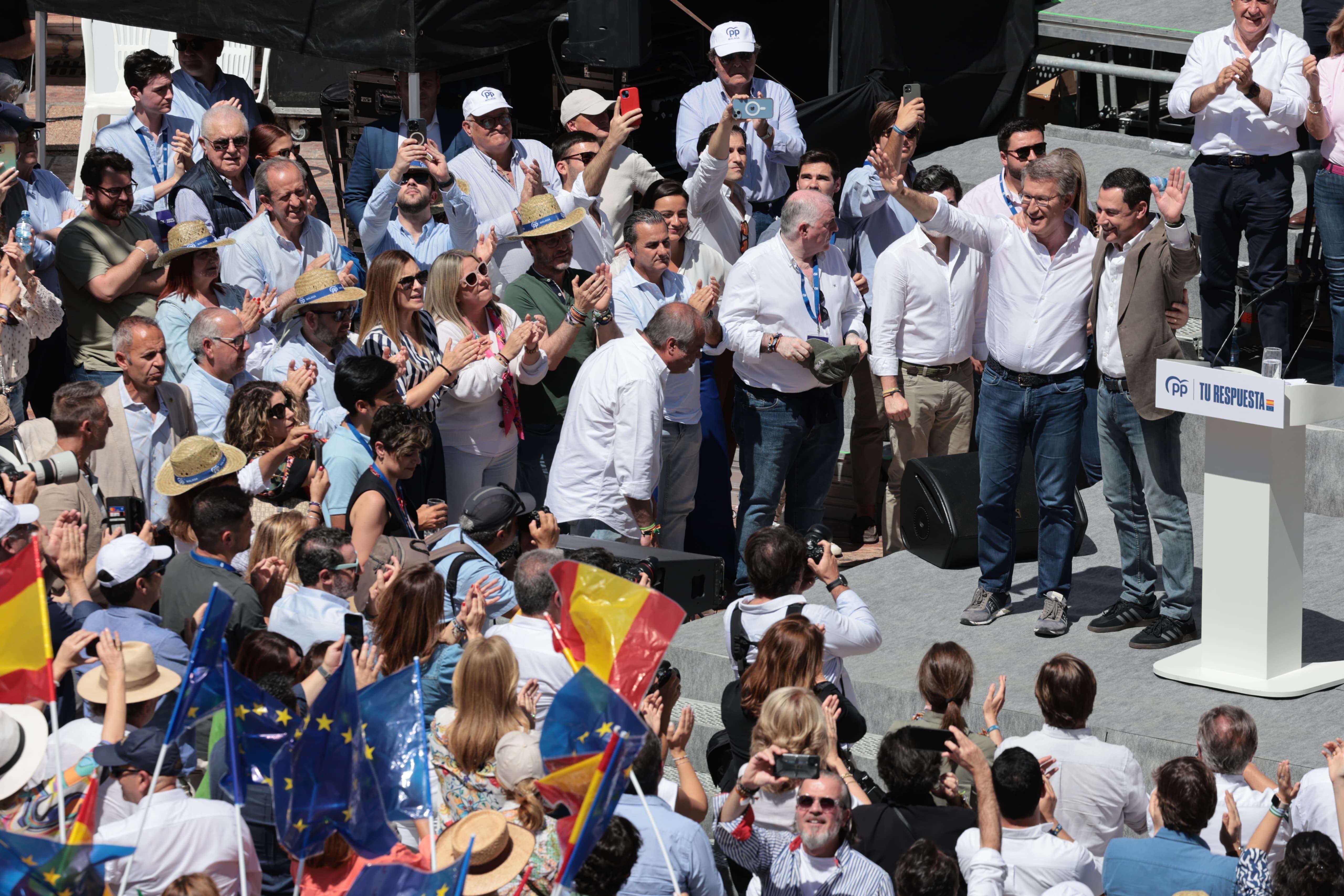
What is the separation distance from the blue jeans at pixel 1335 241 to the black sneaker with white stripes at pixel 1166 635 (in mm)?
2098

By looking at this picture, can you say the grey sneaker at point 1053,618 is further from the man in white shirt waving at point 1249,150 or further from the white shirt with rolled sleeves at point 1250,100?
the white shirt with rolled sleeves at point 1250,100

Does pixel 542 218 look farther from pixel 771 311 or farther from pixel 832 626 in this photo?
pixel 832 626

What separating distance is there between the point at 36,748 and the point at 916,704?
A: 3.52 metres

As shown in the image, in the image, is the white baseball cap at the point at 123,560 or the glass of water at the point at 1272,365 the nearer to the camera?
the white baseball cap at the point at 123,560

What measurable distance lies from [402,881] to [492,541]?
9.08ft

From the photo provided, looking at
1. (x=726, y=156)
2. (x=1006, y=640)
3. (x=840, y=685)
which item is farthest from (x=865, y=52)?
(x=840, y=685)

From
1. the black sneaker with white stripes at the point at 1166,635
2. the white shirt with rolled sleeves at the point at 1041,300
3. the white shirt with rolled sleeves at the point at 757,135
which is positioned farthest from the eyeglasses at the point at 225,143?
the black sneaker with white stripes at the point at 1166,635

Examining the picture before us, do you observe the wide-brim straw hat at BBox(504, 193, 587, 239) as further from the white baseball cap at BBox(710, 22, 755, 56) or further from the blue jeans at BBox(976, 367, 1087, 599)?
the blue jeans at BBox(976, 367, 1087, 599)

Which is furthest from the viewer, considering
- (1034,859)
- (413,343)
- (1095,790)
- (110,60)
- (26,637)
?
(110,60)

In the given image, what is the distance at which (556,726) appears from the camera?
4082mm

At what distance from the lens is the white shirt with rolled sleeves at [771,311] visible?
7805 mm

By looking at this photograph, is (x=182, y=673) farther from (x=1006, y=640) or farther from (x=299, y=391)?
(x=1006, y=640)

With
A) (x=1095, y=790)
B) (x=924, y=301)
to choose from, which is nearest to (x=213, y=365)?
(x=924, y=301)

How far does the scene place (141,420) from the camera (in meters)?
6.88
